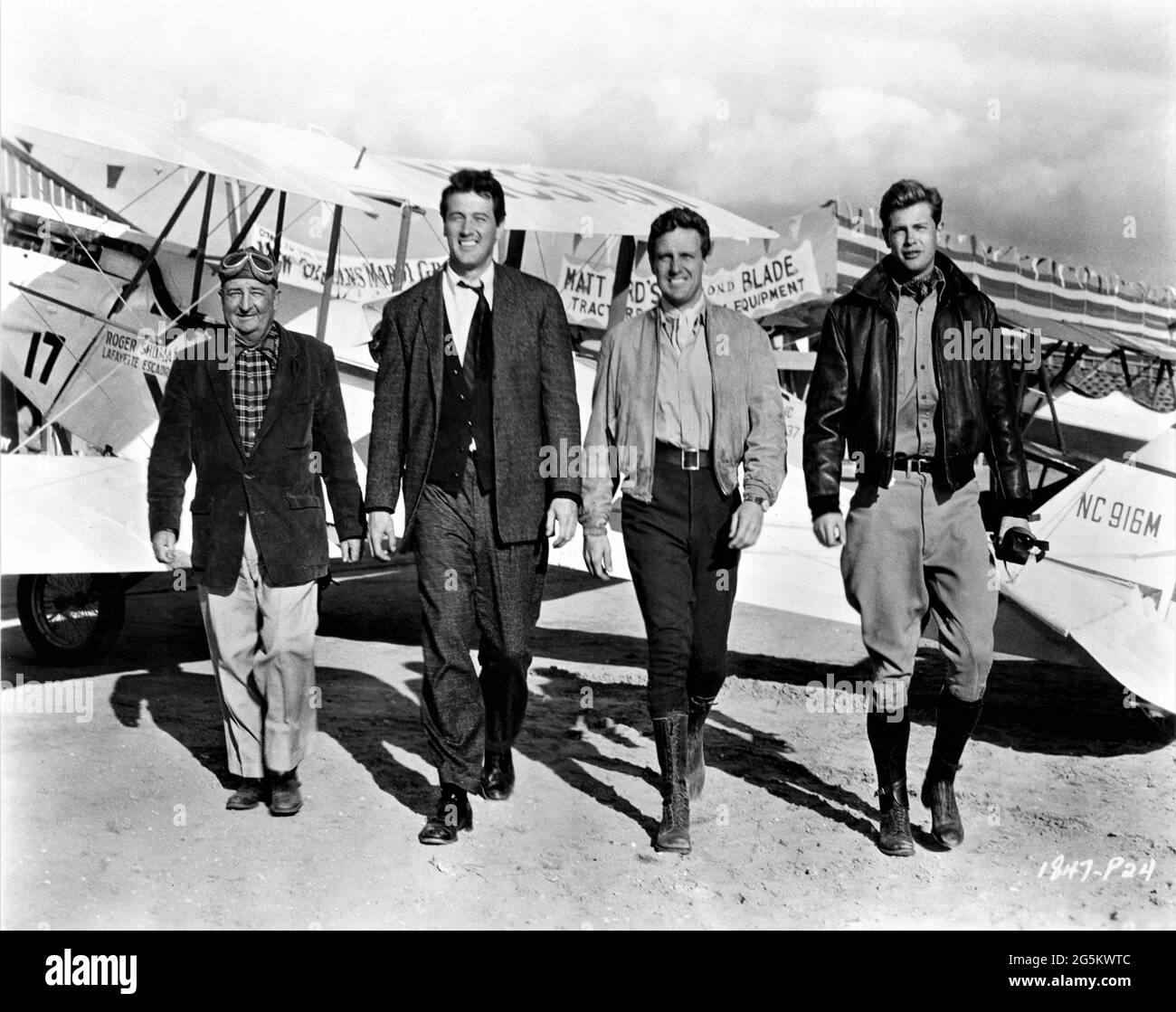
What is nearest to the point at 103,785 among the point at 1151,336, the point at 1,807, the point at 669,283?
the point at 1,807

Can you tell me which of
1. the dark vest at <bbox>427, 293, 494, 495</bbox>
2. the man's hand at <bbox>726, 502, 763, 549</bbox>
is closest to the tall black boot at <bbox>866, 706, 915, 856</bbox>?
the man's hand at <bbox>726, 502, 763, 549</bbox>

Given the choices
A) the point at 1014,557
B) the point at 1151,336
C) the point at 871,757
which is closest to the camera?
the point at 1014,557

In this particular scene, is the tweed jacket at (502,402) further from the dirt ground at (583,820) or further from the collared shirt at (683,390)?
the dirt ground at (583,820)

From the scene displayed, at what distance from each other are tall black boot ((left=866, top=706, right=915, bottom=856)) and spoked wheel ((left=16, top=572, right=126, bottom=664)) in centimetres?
440

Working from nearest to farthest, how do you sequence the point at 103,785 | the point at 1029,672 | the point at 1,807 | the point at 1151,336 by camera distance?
1. the point at 1,807
2. the point at 103,785
3. the point at 1029,672
4. the point at 1151,336

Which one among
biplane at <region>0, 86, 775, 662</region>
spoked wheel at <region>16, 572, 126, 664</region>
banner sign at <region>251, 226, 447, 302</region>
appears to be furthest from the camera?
banner sign at <region>251, 226, 447, 302</region>

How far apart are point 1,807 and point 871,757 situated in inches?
133

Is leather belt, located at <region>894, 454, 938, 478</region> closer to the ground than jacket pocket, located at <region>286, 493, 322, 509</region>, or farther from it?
farther from it

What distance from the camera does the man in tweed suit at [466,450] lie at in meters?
3.69

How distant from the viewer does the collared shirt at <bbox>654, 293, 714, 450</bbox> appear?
371 centimetres

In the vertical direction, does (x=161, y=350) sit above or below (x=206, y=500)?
above

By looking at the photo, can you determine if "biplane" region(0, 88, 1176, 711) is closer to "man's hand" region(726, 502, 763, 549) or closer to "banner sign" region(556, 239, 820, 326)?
"man's hand" region(726, 502, 763, 549)

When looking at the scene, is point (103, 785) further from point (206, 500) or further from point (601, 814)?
point (601, 814)

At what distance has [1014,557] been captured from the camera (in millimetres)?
3676
